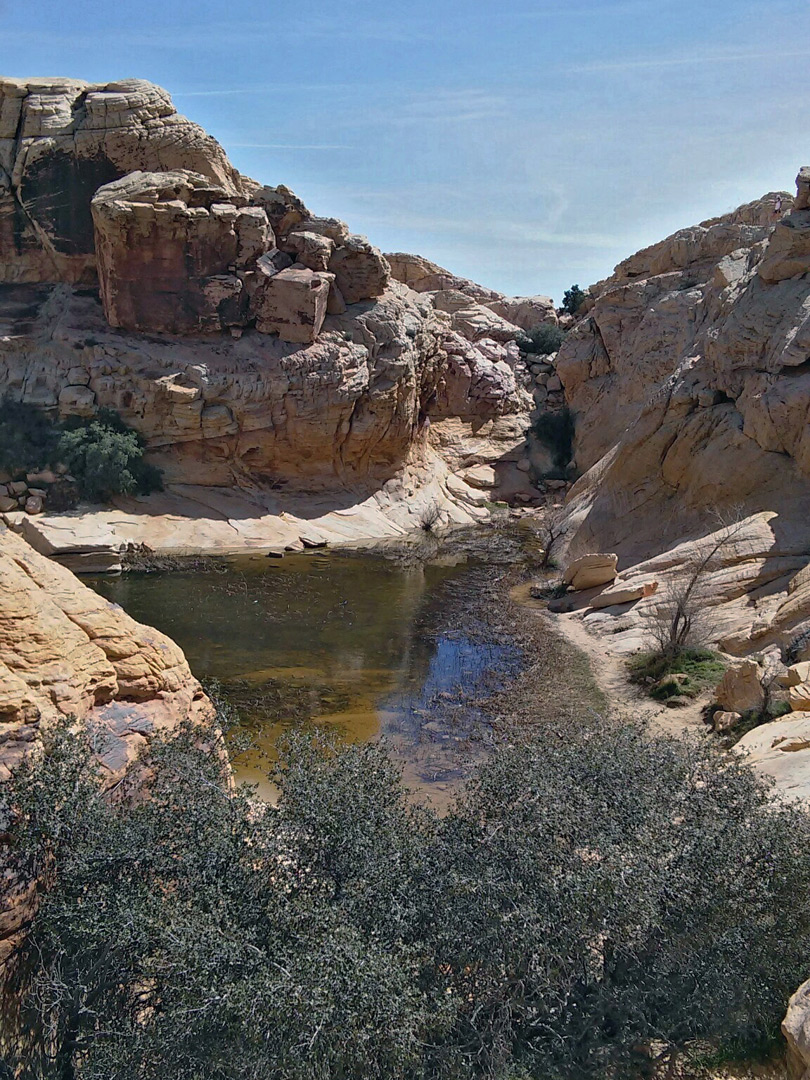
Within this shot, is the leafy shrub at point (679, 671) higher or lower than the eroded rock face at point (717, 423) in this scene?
lower

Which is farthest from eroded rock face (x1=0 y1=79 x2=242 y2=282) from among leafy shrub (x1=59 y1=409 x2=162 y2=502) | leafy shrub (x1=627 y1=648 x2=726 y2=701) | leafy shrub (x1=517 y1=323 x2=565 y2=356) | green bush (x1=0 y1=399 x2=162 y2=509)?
leafy shrub (x1=627 y1=648 x2=726 y2=701)

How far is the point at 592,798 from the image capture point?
6602 millimetres

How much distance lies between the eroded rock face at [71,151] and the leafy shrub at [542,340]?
2541 centimetres

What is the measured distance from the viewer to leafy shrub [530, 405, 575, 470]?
4256 centimetres

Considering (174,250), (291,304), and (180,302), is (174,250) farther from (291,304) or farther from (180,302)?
(291,304)

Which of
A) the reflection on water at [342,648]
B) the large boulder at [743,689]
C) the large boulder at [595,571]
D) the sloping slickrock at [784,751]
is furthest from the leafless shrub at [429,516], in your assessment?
the sloping slickrock at [784,751]

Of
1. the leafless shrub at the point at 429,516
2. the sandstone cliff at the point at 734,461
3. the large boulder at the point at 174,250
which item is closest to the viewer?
the sandstone cliff at the point at 734,461

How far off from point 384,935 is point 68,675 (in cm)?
384

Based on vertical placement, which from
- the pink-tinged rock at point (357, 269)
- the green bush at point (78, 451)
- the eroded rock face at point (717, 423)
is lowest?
the green bush at point (78, 451)

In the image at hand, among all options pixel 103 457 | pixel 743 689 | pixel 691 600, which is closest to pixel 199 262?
pixel 103 457

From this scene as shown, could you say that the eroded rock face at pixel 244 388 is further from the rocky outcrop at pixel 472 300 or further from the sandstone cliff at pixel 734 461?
the rocky outcrop at pixel 472 300

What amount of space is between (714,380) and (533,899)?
2061 centimetres

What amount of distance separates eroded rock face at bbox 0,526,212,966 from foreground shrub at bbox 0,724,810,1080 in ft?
1.14

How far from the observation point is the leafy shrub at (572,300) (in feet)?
195
